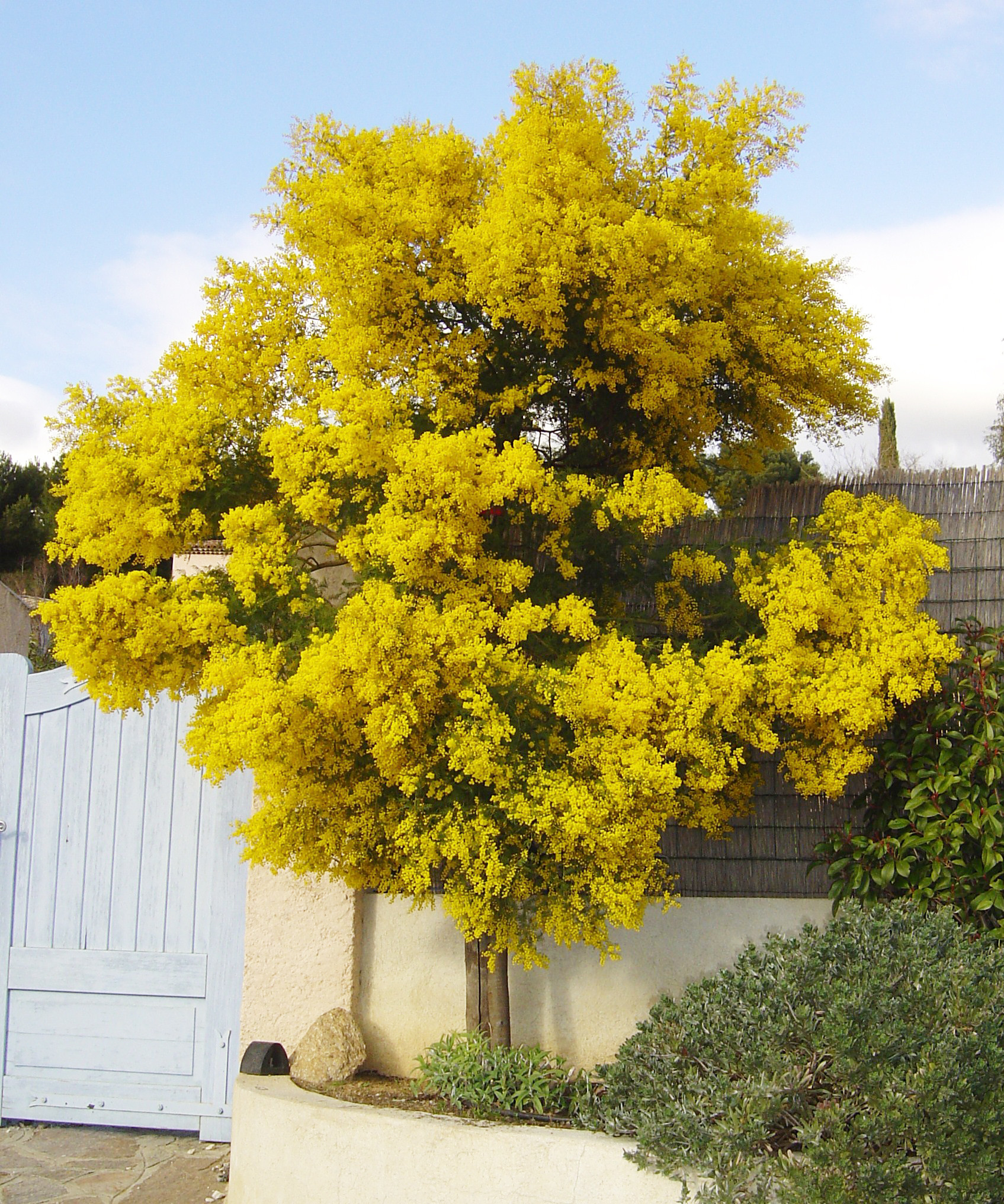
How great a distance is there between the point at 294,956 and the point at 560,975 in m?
1.24

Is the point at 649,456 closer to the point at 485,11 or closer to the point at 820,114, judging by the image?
the point at 820,114

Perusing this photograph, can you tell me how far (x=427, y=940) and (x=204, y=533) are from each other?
83.1 inches

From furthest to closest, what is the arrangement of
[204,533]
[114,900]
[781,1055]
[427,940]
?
[114,900] → [427,940] → [204,533] → [781,1055]

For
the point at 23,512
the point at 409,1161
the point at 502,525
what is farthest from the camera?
the point at 23,512

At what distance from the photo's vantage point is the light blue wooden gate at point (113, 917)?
4812 millimetres

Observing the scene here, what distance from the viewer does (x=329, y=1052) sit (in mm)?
4367

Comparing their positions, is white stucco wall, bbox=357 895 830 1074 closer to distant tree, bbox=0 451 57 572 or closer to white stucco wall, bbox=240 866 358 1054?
white stucco wall, bbox=240 866 358 1054

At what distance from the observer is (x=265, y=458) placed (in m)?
4.03

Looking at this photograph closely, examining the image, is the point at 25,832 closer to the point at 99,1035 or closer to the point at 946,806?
the point at 99,1035

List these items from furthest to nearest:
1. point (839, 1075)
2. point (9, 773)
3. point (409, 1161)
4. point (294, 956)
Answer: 1. point (9, 773)
2. point (294, 956)
3. point (409, 1161)
4. point (839, 1075)

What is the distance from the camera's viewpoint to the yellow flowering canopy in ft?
10.8

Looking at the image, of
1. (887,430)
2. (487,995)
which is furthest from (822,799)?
(887,430)

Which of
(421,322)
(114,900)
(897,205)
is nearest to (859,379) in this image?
(897,205)

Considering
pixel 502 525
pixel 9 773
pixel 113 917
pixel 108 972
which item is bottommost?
pixel 108 972
